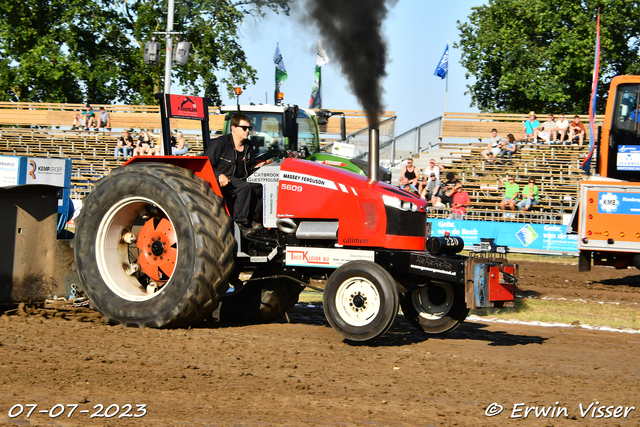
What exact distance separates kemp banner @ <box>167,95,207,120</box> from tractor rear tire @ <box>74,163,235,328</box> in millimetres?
662

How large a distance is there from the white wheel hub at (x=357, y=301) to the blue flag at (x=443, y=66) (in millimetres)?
26081

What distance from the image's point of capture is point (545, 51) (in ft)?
123

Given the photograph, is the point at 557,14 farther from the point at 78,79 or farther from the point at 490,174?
the point at 78,79

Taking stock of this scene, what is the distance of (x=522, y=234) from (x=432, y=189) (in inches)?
104

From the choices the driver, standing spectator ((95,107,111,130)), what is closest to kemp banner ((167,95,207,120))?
the driver

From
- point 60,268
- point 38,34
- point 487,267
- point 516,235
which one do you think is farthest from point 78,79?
point 487,267

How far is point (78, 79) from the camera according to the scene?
38188mm

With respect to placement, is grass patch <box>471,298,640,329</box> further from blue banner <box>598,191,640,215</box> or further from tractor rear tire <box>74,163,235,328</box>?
tractor rear tire <box>74,163,235,328</box>

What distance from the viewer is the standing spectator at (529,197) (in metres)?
18.1

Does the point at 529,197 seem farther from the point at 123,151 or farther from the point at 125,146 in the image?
the point at 123,151

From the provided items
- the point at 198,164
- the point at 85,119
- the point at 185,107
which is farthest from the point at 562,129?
the point at 85,119

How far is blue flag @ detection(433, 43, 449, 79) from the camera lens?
30.5 metres

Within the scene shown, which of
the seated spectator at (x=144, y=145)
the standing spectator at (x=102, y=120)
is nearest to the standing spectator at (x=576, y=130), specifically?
the seated spectator at (x=144, y=145)

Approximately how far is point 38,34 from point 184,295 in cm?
3575
